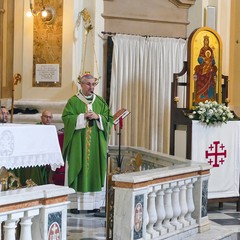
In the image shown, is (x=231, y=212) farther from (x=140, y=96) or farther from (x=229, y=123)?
(x=140, y=96)

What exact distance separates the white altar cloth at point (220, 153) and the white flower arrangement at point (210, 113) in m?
0.09

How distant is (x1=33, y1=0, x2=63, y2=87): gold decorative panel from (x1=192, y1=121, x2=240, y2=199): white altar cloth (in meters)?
2.78

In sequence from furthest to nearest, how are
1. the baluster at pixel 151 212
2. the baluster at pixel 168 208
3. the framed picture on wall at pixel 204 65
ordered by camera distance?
1. the framed picture on wall at pixel 204 65
2. the baluster at pixel 168 208
3. the baluster at pixel 151 212

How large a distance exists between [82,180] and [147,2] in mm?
4629

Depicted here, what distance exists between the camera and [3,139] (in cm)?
632

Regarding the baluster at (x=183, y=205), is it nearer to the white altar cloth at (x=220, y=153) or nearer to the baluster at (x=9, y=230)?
the white altar cloth at (x=220, y=153)

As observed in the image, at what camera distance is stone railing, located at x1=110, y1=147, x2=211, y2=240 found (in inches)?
231

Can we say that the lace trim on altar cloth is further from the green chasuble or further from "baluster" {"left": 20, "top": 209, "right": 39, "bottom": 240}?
"baluster" {"left": 20, "top": 209, "right": 39, "bottom": 240}

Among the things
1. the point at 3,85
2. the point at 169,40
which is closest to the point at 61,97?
the point at 3,85

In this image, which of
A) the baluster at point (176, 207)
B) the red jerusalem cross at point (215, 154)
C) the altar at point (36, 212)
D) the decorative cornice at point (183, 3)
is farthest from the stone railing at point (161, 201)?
the decorative cornice at point (183, 3)

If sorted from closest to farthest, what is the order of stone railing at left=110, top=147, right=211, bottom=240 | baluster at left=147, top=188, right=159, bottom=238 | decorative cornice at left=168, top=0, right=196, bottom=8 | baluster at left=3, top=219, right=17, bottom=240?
baluster at left=3, top=219, right=17, bottom=240 < stone railing at left=110, top=147, right=211, bottom=240 < baluster at left=147, top=188, right=159, bottom=238 < decorative cornice at left=168, top=0, right=196, bottom=8

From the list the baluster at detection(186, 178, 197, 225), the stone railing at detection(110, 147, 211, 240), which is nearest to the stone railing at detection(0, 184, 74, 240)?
the stone railing at detection(110, 147, 211, 240)

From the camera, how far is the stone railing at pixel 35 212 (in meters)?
4.38

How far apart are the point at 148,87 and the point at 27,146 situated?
535 cm
